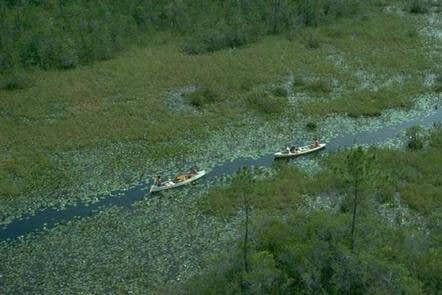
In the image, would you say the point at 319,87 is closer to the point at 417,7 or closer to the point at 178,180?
the point at 178,180

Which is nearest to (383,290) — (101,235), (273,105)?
(101,235)

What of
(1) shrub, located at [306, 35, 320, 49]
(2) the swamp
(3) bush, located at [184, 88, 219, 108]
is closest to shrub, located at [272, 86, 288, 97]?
(2) the swamp

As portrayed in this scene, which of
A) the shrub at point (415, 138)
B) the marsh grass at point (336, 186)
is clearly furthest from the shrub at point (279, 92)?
the shrub at point (415, 138)

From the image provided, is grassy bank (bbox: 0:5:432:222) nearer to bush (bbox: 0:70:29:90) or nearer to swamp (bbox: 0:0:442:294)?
swamp (bbox: 0:0:442:294)

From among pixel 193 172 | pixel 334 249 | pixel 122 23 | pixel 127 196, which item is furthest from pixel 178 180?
pixel 122 23

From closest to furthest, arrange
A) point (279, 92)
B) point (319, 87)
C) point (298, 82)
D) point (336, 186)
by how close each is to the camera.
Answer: point (336, 186), point (279, 92), point (319, 87), point (298, 82)

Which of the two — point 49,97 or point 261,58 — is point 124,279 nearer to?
point 49,97
